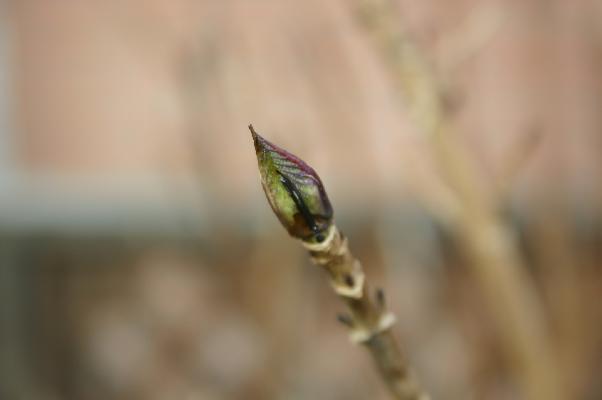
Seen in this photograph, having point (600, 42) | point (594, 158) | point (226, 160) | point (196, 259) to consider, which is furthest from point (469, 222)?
point (594, 158)

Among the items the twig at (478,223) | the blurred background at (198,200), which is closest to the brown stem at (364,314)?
the twig at (478,223)

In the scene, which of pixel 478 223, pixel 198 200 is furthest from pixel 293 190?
pixel 198 200

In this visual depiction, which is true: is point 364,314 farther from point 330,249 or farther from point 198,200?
point 198,200

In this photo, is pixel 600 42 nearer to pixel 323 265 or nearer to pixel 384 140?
pixel 384 140

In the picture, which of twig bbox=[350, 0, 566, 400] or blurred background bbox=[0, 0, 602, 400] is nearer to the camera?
twig bbox=[350, 0, 566, 400]

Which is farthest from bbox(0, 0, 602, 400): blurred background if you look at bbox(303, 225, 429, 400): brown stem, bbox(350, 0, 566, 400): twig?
bbox(303, 225, 429, 400): brown stem

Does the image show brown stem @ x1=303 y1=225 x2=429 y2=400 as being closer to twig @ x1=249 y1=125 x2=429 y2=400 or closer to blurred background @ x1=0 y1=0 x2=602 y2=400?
twig @ x1=249 y1=125 x2=429 y2=400
